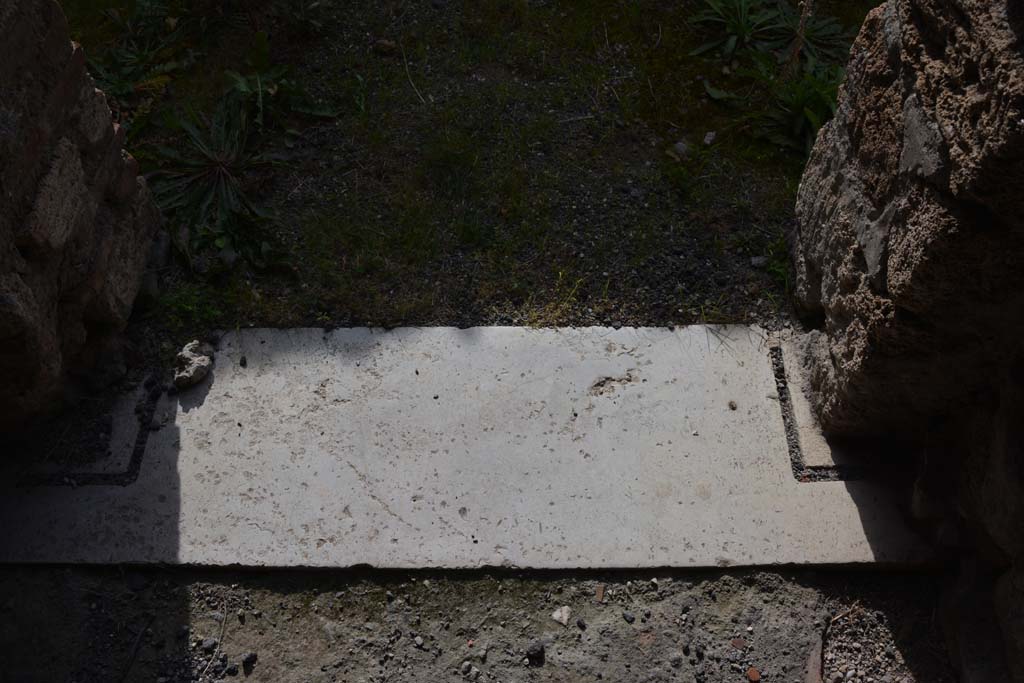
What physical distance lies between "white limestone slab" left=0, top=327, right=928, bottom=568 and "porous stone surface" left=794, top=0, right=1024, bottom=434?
343mm

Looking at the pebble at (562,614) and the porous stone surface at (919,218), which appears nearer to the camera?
the porous stone surface at (919,218)

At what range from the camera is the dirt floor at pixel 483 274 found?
8.27ft

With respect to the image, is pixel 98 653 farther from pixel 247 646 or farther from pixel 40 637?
pixel 247 646

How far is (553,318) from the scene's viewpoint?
124 inches

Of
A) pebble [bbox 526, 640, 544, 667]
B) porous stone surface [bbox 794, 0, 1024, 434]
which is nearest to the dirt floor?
pebble [bbox 526, 640, 544, 667]

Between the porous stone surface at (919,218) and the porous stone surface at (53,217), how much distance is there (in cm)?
234

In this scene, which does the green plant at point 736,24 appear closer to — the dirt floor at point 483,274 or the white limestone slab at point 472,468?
the dirt floor at point 483,274

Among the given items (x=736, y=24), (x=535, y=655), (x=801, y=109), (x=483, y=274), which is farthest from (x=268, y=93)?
(x=535, y=655)

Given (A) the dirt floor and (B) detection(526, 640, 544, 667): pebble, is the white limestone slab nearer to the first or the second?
(A) the dirt floor

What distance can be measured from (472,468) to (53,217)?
1.47 m

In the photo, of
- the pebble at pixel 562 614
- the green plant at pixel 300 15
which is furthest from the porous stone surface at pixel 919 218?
the green plant at pixel 300 15

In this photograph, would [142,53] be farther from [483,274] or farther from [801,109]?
[801,109]

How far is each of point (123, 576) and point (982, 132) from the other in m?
2.58

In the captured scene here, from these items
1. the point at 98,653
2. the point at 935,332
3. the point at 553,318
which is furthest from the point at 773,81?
the point at 98,653
